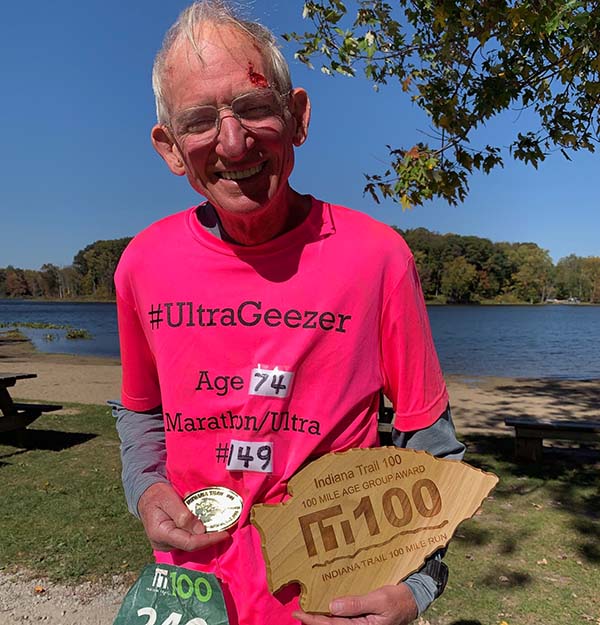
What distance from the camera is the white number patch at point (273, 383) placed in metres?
1.35

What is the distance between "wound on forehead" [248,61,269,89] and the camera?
4.24 feet

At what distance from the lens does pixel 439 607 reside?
4.21 metres

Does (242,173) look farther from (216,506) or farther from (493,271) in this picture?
(493,271)

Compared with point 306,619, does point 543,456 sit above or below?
below

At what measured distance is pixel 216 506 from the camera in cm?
138

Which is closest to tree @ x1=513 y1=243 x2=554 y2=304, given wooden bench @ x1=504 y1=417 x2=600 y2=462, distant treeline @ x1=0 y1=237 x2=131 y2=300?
distant treeline @ x1=0 y1=237 x2=131 y2=300

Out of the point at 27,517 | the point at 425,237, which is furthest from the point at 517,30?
the point at 425,237

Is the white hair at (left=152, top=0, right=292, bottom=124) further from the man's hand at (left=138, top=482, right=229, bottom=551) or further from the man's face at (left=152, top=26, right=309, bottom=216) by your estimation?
the man's hand at (left=138, top=482, right=229, bottom=551)

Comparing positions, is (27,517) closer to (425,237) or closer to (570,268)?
(425,237)

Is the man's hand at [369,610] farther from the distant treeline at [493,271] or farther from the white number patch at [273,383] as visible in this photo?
the distant treeline at [493,271]

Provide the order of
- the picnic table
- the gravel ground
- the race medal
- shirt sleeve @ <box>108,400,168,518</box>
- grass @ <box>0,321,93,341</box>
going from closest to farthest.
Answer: the race medal
shirt sleeve @ <box>108,400,168,518</box>
the gravel ground
the picnic table
grass @ <box>0,321,93,341</box>

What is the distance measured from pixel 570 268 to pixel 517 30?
129715 mm

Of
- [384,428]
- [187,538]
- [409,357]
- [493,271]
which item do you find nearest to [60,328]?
[384,428]

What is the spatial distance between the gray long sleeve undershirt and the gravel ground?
10.0 feet
